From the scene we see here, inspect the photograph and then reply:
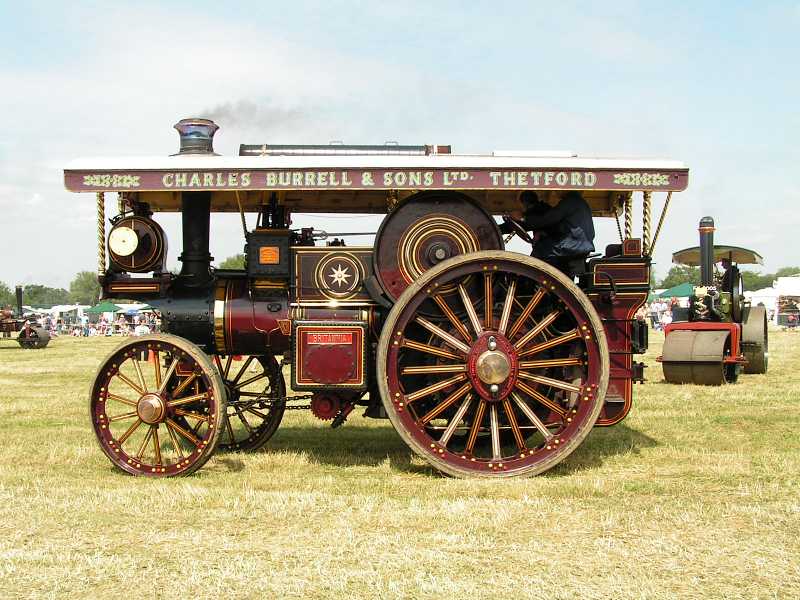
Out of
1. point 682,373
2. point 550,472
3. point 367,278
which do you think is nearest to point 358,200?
point 367,278

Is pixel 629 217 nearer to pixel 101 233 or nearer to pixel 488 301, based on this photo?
pixel 488 301

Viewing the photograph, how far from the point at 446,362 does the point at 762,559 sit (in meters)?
2.90

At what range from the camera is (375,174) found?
649 centimetres

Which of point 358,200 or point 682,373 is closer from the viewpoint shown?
point 358,200

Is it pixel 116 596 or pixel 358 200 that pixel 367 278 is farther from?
pixel 116 596

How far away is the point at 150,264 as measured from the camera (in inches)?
274

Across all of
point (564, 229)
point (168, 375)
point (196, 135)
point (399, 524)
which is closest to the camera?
point (399, 524)

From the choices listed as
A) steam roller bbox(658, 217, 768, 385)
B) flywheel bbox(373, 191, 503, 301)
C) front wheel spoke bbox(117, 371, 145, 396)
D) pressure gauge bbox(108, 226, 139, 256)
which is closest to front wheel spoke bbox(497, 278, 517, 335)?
flywheel bbox(373, 191, 503, 301)

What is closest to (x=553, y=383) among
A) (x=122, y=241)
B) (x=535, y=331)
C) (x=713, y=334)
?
(x=535, y=331)

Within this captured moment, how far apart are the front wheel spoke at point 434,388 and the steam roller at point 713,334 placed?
763 centimetres

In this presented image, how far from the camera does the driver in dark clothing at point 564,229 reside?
685cm

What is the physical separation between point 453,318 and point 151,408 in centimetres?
236

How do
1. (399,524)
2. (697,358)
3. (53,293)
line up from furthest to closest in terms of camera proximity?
(53,293) → (697,358) → (399,524)

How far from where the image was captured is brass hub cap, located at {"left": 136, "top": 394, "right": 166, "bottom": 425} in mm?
6496
